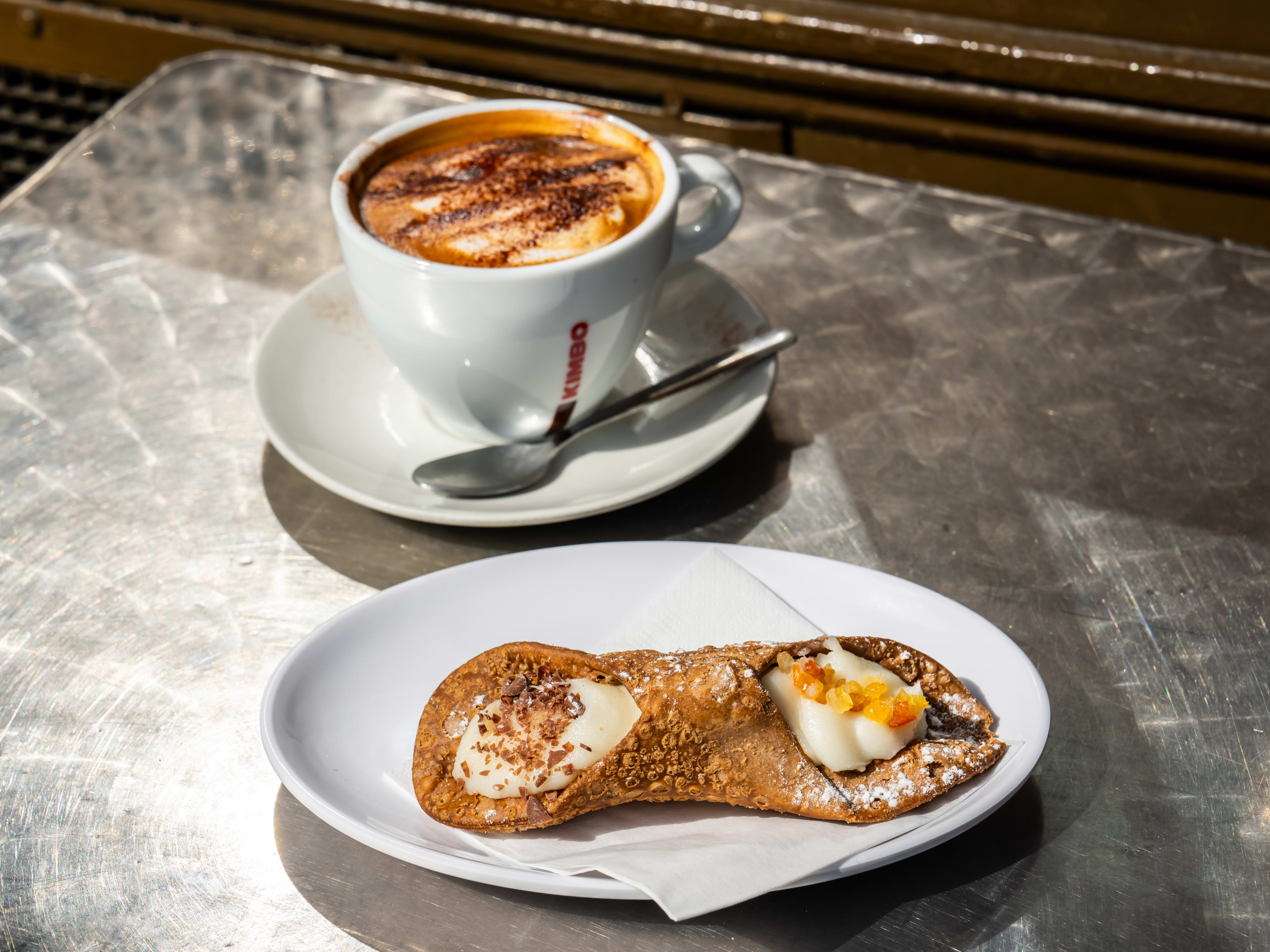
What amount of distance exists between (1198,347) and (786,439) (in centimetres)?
48

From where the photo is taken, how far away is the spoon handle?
94cm

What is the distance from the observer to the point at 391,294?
0.84 metres

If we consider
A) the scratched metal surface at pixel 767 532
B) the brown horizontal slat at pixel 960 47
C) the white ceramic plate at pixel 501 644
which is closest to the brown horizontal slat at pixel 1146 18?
the brown horizontal slat at pixel 960 47

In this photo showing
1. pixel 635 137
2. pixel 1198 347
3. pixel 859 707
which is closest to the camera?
pixel 859 707

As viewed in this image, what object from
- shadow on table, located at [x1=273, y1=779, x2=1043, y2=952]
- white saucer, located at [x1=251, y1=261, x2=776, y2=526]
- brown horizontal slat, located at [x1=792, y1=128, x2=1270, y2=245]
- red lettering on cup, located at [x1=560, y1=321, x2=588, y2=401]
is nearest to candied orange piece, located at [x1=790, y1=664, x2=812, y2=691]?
shadow on table, located at [x1=273, y1=779, x2=1043, y2=952]

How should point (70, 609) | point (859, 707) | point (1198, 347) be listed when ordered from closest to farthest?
point (859, 707) → point (70, 609) → point (1198, 347)

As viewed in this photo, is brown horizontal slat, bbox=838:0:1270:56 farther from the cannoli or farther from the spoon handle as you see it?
the cannoli

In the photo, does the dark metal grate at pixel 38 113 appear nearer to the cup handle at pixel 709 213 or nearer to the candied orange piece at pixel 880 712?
the cup handle at pixel 709 213

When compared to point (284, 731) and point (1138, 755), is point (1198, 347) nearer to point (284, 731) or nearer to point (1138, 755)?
point (1138, 755)

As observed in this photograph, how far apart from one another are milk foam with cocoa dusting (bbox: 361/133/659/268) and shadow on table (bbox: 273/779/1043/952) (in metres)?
0.47

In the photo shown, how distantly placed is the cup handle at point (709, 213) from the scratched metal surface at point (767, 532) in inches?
7.3

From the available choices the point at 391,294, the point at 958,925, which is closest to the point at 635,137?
the point at 391,294

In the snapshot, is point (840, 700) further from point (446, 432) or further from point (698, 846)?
point (446, 432)

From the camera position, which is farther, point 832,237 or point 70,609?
point 832,237
